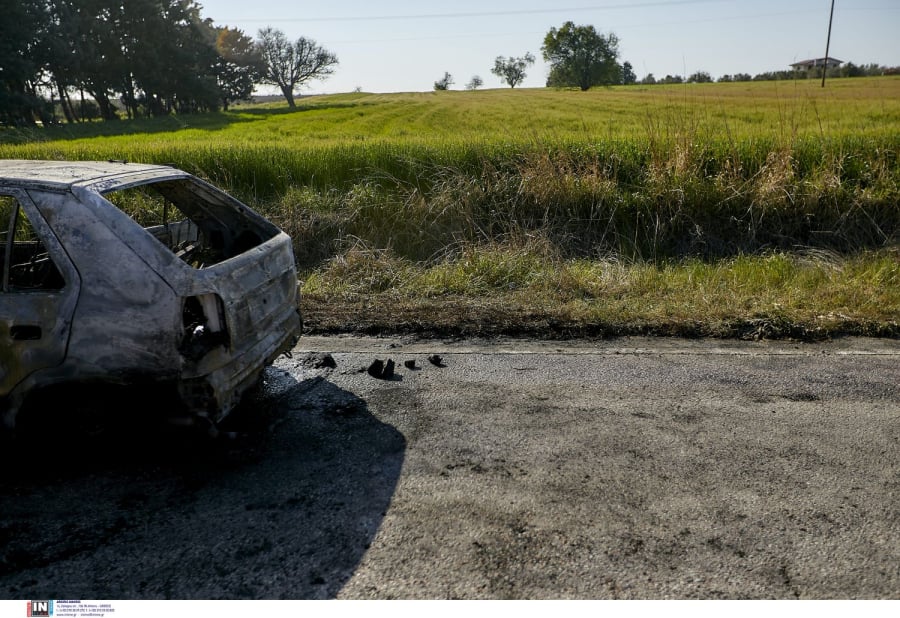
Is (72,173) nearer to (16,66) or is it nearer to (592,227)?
(592,227)

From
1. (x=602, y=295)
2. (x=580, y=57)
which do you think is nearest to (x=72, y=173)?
(x=602, y=295)

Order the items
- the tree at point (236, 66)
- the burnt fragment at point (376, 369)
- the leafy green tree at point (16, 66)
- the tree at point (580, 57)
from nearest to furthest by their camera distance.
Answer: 1. the burnt fragment at point (376, 369)
2. the leafy green tree at point (16, 66)
3. the tree at point (236, 66)
4. the tree at point (580, 57)

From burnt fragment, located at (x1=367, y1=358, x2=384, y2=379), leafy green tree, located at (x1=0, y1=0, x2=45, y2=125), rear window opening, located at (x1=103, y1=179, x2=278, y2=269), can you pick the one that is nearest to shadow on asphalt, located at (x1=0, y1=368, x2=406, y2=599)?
burnt fragment, located at (x1=367, y1=358, x2=384, y2=379)

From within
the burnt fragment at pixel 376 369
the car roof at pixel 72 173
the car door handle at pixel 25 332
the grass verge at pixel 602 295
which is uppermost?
the car roof at pixel 72 173

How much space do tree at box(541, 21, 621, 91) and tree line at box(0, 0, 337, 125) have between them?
43153mm

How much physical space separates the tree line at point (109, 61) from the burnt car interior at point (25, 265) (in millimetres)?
39265

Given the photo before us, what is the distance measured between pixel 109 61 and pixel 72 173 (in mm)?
56734

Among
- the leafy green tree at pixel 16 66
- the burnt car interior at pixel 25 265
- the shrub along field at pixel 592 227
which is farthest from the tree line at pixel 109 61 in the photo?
the burnt car interior at pixel 25 265

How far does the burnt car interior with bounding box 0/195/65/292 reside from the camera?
10.9ft

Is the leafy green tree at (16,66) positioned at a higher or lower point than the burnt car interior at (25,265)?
higher

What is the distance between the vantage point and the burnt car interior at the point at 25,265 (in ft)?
10.9

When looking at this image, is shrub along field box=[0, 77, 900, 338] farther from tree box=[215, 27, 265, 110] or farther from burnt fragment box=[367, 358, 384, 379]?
tree box=[215, 27, 265, 110]

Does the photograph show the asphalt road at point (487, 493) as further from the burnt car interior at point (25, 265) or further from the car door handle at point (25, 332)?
the burnt car interior at point (25, 265)

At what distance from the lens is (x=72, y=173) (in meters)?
3.57
